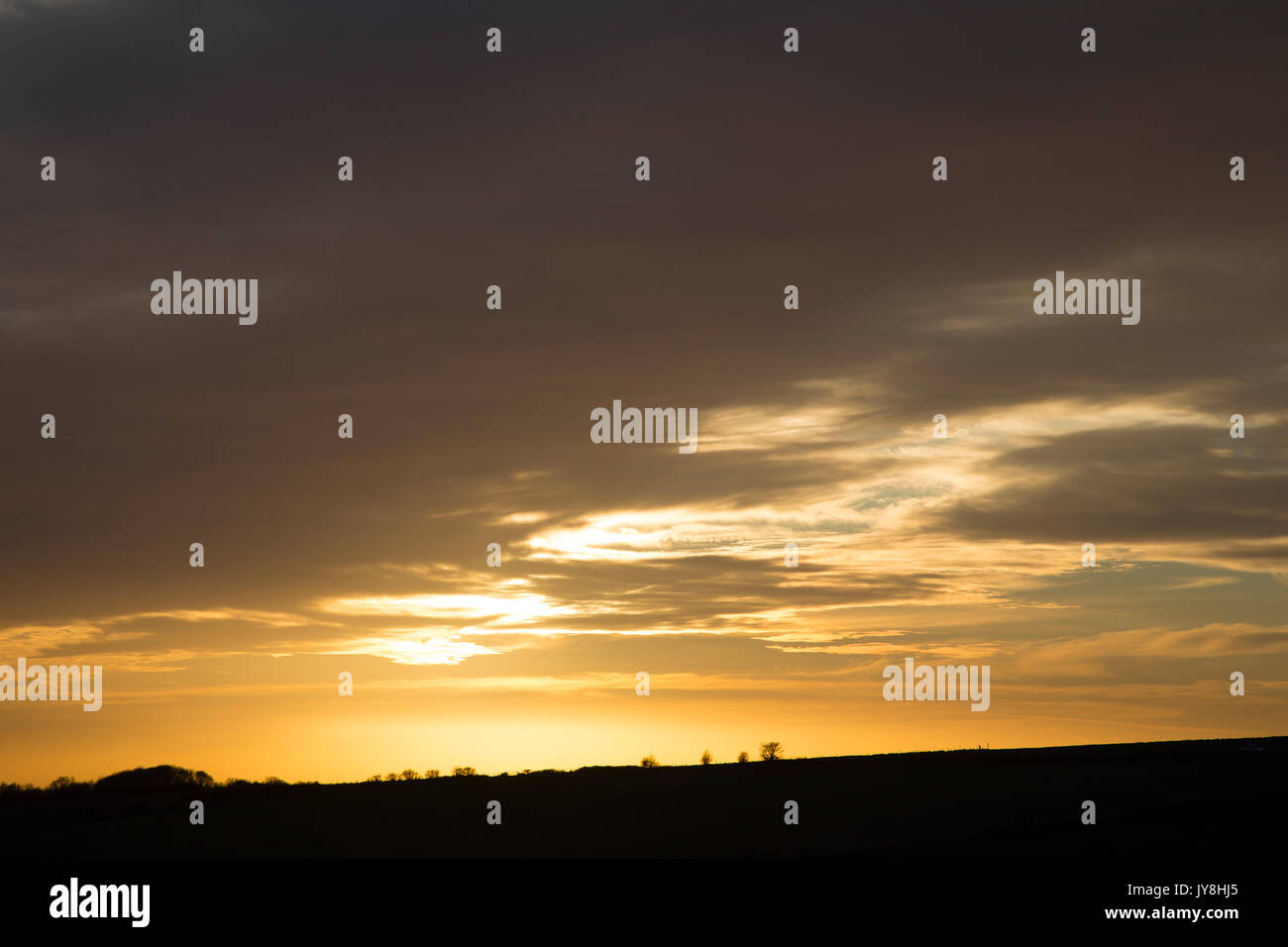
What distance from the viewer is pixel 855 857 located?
43.5 metres

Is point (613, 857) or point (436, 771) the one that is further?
point (436, 771)

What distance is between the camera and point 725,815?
192 feet

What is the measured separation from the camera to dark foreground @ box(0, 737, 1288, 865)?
159 ft

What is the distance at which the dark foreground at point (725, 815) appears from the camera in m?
48.5

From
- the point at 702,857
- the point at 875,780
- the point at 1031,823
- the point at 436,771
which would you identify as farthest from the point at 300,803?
the point at 1031,823
